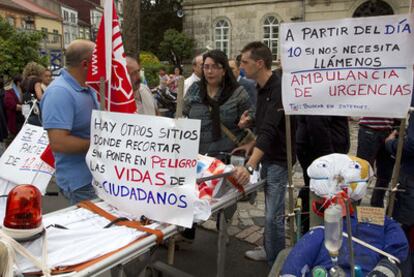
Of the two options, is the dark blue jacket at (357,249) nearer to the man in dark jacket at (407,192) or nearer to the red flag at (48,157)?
the man in dark jacket at (407,192)

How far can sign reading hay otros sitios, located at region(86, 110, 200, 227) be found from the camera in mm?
2074

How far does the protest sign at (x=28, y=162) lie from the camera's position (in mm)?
2836

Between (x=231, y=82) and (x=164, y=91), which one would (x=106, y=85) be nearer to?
(x=231, y=82)

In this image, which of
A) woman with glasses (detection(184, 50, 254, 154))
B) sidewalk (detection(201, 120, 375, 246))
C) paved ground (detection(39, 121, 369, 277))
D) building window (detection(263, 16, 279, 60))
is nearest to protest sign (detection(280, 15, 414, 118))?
woman with glasses (detection(184, 50, 254, 154))

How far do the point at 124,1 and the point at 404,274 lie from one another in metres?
Answer: 4.96

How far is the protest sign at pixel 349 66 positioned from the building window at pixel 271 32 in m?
20.8

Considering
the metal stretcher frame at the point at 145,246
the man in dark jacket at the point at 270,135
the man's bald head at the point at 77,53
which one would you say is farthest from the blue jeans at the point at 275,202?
the man's bald head at the point at 77,53

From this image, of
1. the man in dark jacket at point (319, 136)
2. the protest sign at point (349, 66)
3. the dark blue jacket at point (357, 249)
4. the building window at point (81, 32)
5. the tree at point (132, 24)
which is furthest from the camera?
the building window at point (81, 32)

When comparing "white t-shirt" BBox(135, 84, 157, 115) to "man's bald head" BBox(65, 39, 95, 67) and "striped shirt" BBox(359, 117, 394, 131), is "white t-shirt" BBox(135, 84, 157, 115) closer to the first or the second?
"man's bald head" BBox(65, 39, 95, 67)

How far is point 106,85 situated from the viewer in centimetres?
253

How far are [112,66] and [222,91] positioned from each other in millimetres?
1221

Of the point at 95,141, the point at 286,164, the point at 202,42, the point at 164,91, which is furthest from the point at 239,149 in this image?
the point at 202,42

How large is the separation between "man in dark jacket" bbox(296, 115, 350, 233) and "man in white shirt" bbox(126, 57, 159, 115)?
1.42 meters

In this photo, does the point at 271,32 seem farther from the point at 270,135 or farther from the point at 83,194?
the point at 83,194
